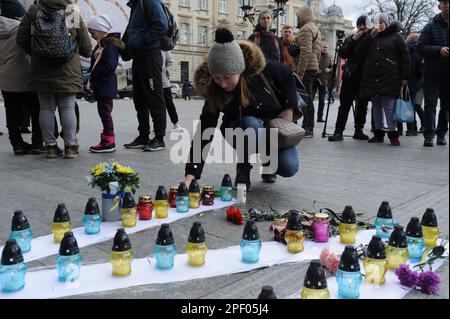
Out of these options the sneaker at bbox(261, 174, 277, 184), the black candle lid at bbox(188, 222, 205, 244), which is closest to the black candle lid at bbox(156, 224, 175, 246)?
the black candle lid at bbox(188, 222, 205, 244)

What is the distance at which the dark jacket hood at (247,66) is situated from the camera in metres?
3.50

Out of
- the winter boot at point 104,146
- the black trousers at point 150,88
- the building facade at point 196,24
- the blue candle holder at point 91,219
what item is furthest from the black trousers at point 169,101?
the building facade at point 196,24

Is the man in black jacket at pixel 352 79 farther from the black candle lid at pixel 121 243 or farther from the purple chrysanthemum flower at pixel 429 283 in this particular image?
the black candle lid at pixel 121 243

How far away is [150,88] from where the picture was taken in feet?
19.2

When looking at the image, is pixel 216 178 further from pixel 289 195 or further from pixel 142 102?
pixel 142 102

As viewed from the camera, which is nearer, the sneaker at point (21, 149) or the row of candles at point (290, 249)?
the row of candles at point (290, 249)

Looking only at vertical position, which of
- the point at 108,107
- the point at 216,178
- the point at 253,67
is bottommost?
the point at 216,178

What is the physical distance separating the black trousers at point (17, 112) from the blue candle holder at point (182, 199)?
3.18 m

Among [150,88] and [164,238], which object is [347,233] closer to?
[164,238]

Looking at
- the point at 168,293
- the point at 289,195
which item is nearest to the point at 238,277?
the point at 168,293

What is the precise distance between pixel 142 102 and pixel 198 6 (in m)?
46.8

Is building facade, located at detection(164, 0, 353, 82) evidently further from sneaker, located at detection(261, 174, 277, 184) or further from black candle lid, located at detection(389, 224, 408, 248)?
black candle lid, located at detection(389, 224, 408, 248)

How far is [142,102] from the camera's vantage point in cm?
607

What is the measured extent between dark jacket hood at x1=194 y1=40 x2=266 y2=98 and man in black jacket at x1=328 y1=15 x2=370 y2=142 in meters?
A: 4.04
